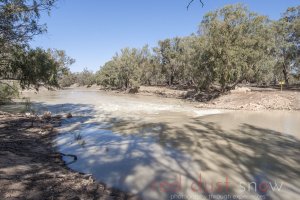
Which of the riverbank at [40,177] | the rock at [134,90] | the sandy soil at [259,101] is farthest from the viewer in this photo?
the rock at [134,90]

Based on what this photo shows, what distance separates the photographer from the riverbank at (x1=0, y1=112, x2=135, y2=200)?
228 inches

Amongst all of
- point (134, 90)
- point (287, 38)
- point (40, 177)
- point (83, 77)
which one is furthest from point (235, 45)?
point (83, 77)

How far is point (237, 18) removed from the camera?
32.0 meters

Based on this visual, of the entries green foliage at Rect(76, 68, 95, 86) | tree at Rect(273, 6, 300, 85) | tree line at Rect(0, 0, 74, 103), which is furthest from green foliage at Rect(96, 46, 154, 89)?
green foliage at Rect(76, 68, 95, 86)

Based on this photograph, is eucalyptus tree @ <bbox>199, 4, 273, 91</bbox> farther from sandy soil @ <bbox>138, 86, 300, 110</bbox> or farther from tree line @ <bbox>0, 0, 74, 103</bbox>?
tree line @ <bbox>0, 0, 74, 103</bbox>

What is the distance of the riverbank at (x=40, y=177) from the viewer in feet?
19.0

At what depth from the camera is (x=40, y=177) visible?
22.0 ft

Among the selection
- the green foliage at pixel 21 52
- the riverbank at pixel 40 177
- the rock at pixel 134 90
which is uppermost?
the green foliage at pixel 21 52

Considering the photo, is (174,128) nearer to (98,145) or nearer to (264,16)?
(98,145)

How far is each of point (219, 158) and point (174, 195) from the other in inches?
137

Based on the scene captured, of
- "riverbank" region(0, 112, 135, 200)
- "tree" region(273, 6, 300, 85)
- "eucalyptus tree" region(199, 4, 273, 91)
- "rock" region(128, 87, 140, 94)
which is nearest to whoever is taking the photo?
"riverbank" region(0, 112, 135, 200)

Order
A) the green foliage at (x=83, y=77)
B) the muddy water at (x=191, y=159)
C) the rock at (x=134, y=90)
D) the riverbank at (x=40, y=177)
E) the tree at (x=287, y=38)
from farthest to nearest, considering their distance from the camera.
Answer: the green foliage at (x=83, y=77) < the rock at (x=134, y=90) < the tree at (x=287, y=38) < the muddy water at (x=191, y=159) < the riverbank at (x=40, y=177)

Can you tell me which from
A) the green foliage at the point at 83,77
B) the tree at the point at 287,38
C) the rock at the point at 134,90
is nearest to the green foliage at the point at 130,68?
the rock at the point at 134,90

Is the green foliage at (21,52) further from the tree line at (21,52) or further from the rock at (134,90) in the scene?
the rock at (134,90)
